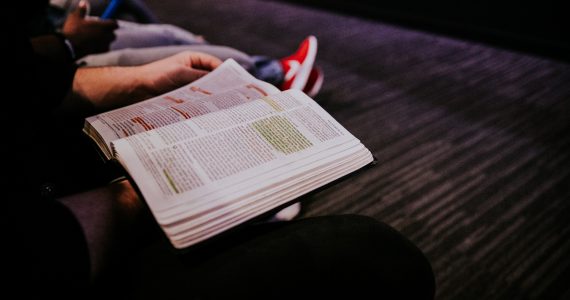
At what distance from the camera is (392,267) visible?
1.40ft

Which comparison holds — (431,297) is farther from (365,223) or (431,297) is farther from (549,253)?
(549,253)

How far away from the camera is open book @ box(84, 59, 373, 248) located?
1.40 ft

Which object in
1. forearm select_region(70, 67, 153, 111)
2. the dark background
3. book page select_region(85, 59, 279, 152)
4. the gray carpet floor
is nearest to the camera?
book page select_region(85, 59, 279, 152)

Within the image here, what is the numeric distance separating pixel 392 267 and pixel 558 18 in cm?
202

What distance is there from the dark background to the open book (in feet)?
5.98

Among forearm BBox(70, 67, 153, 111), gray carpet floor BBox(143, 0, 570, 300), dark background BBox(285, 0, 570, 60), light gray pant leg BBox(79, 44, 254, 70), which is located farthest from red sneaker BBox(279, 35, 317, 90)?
dark background BBox(285, 0, 570, 60)

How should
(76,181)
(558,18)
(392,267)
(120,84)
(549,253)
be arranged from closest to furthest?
(392,267)
(76,181)
(120,84)
(549,253)
(558,18)

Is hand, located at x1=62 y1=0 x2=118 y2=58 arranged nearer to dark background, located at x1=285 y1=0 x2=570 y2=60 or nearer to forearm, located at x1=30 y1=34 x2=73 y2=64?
forearm, located at x1=30 y1=34 x2=73 y2=64

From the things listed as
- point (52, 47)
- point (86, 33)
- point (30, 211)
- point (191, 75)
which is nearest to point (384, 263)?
point (30, 211)

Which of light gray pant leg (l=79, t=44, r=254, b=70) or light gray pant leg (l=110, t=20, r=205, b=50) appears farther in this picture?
light gray pant leg (l=110, t=20, r=205, b=50)

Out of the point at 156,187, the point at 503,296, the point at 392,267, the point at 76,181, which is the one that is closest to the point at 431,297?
the point at 392,267

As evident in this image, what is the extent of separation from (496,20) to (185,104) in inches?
78.1

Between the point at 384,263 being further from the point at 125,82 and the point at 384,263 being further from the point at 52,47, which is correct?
the point at 52,47

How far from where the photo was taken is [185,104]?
68 cm
